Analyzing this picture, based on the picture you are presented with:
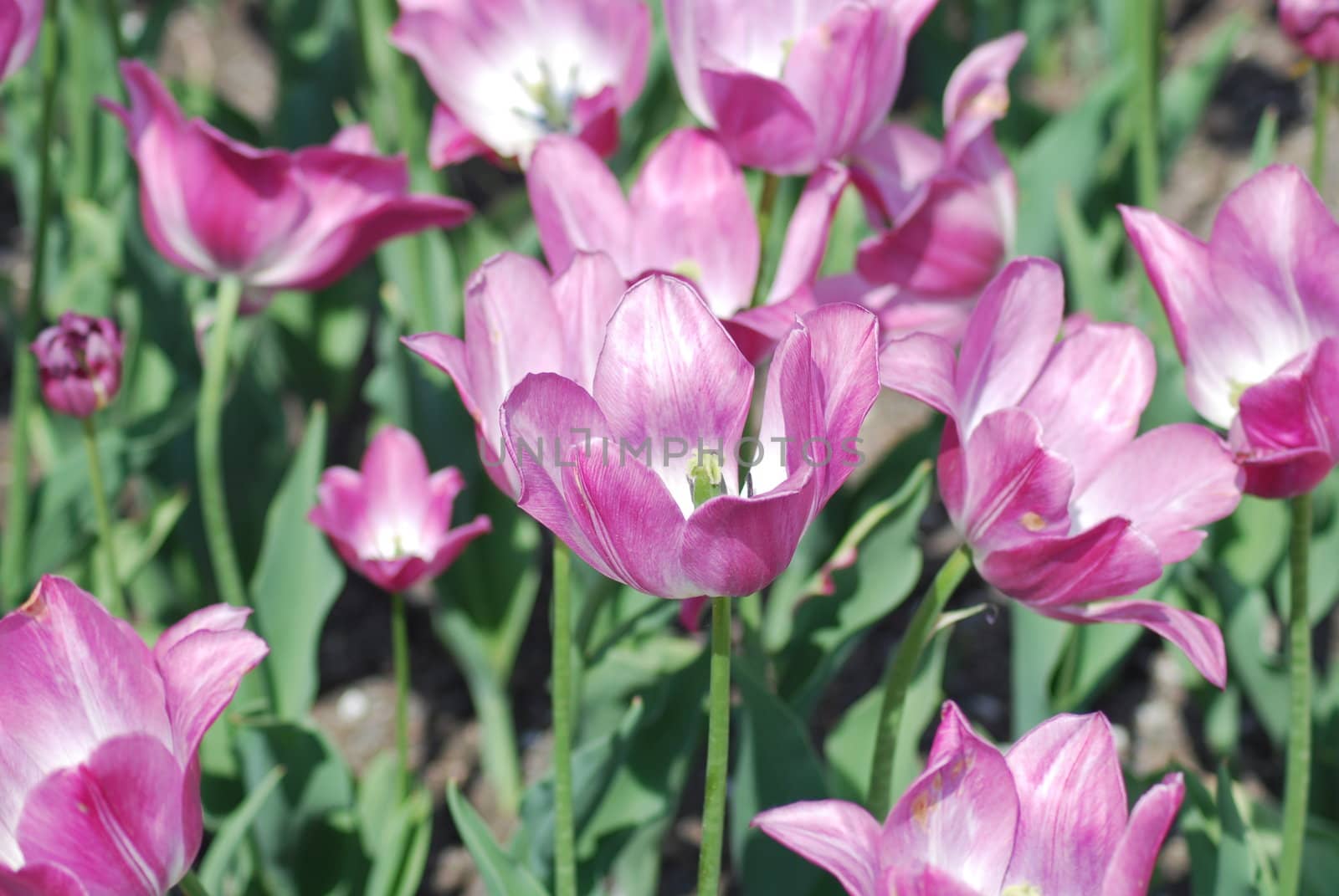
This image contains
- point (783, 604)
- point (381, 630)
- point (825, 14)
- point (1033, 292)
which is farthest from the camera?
point (381, 630)

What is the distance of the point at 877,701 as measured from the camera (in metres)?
1.35

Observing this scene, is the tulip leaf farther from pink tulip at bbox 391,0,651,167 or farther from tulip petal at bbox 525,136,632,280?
tulip petal at bbox 525,136,632,280

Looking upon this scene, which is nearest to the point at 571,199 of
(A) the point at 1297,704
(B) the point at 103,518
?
(B) the point at 103,518

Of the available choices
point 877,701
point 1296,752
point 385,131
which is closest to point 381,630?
point 385,131

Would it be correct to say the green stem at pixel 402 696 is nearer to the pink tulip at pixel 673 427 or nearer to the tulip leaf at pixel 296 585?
the tulip leaf at pixel 296 585

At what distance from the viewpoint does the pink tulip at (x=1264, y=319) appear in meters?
0.85

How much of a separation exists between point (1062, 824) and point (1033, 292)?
1.08 ft

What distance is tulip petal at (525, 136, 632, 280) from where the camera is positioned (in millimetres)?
1026

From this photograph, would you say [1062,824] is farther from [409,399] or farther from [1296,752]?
[409,399]

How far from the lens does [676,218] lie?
3.53 feet

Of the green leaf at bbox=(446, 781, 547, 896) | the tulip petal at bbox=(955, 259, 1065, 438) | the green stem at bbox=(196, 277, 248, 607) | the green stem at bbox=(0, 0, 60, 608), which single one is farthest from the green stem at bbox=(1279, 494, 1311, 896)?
the green stem at bbox=(0, 0, 60, 608)

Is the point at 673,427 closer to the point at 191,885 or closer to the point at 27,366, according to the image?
the point at 191,885

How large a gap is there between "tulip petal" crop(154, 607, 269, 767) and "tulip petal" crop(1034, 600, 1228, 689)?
0.48m

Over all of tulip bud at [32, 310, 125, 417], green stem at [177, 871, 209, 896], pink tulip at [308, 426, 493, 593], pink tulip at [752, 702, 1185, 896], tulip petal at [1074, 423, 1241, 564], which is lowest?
pink tulip at [308, 426, 493, 593]
